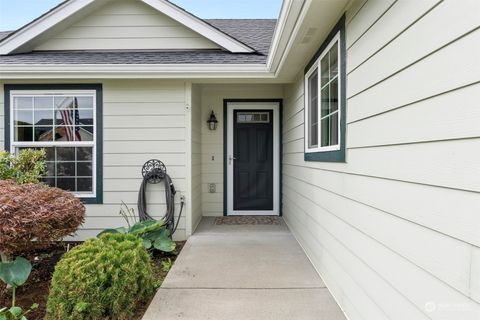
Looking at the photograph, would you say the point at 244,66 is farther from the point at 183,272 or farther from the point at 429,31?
the point at 429,31

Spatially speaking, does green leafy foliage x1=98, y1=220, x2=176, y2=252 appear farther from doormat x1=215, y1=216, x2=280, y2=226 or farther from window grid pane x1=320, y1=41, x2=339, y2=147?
window grid pane x1=320, y1=41, x2=339, y2=147

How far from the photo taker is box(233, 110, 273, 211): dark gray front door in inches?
239

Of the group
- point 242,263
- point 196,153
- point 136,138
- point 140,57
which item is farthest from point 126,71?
point 242,263

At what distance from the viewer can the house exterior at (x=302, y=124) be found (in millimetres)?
1281

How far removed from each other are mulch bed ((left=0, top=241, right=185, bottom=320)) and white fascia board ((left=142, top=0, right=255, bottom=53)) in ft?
9.42

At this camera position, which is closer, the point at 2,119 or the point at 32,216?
the point at 32,216

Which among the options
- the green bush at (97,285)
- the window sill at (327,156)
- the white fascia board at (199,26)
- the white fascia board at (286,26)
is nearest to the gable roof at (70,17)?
the white fascia board at (199,26)

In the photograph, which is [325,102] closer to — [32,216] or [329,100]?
[329,100]

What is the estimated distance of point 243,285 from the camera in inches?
117

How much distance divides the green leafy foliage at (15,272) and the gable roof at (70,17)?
11.0 feet

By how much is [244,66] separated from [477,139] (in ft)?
11.8

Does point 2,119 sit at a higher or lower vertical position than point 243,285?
higher

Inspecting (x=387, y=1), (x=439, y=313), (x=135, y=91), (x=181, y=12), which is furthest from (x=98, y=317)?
(x=181, y=12)

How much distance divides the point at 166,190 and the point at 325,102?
2.45 meters
